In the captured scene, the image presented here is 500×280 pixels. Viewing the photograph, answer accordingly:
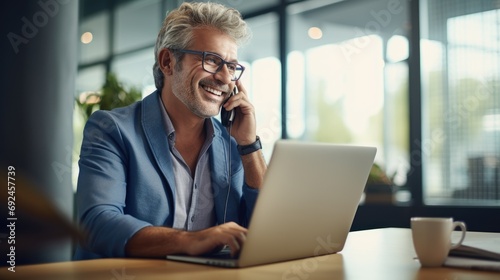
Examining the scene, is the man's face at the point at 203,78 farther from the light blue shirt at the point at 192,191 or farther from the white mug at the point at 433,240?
the white mug at the point at 433,240

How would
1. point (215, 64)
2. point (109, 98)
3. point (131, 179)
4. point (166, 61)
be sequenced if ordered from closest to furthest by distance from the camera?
point (131, 179)
point (215, 64)
point (166, 61)
point (109, 98)

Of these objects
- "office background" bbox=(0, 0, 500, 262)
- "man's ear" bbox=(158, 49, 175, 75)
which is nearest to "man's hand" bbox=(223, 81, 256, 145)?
"man's ear" bbox=(158, 49, 175, 75)

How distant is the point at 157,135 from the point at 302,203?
786 mm

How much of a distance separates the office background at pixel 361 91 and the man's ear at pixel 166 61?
97cm

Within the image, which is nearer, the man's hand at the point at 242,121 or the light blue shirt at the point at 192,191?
the light blue shirt at the point at 192,191

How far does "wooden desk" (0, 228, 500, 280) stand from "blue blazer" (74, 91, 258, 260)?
17cm

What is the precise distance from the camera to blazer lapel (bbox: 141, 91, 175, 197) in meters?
1.82

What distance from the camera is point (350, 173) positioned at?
52.6 inches

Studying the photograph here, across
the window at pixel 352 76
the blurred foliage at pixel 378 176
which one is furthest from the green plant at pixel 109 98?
the blurred foliage at pixel 378 176

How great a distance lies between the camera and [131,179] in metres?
1.77

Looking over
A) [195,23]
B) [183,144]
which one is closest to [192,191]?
[183,144]

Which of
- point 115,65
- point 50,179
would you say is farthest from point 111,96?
point 50,179

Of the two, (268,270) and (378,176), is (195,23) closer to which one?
(268,270)

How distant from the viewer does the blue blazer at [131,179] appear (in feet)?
4.78
